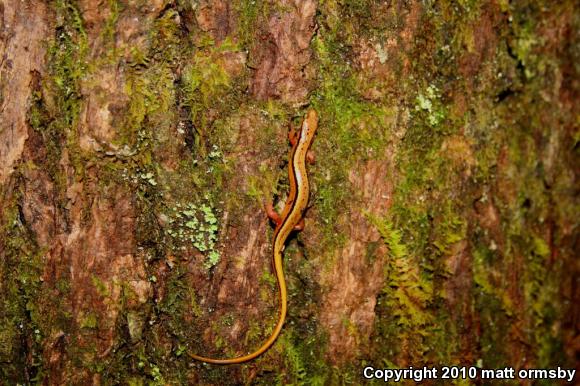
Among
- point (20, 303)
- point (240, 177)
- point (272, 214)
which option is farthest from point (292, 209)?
point (20, 303)

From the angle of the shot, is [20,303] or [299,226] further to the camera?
[299,226]

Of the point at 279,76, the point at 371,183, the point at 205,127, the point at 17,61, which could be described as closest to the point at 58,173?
the point at 17,61

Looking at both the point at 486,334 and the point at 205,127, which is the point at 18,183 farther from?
the point at 486,334

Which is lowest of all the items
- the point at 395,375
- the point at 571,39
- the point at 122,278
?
the point at 395,375

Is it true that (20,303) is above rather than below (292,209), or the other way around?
below

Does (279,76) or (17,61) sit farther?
(279,76)

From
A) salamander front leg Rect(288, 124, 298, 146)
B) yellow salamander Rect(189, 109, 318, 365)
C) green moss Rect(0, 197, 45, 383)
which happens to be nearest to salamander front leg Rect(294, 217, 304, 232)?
yellow salamander Rect(189, 109, 318, 365)

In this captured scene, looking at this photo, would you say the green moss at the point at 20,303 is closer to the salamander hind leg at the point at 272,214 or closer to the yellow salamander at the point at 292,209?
the yellow salamander at the point at 292,209

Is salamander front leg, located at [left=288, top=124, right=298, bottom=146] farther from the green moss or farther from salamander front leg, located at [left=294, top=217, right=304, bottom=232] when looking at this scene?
the green moss

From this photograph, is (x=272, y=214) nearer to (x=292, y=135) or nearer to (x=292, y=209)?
(x=292, y=209)
